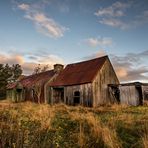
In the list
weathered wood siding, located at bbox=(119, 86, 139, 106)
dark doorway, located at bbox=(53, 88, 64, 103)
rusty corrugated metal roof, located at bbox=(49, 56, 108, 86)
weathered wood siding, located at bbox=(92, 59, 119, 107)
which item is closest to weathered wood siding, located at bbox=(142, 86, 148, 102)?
weathered wood siding, located at bbox=(119, 86, 139, 106)

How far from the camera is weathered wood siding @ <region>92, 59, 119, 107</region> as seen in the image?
78.3 ft

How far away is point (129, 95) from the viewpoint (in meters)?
23.8

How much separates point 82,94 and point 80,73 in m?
3.34

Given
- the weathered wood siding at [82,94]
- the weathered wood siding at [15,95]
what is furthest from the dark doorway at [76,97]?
the weathered wood siding at [15,95]

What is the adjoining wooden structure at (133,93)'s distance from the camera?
23453 mm

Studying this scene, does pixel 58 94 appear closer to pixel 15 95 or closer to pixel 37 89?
pixel 37 89

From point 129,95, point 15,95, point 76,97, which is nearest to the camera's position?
point 129,95

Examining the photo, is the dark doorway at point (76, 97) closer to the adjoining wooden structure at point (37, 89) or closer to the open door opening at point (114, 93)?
the open door opening at point (114, 93)

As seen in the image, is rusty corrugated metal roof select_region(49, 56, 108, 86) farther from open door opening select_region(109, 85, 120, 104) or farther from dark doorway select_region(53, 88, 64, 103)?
open door opening select_region(109, 85, 120, 104)

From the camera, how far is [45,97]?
29.5 metres

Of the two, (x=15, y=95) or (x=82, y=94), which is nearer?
(x=82, y=94)

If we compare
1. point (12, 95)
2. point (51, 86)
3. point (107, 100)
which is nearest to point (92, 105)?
point (107, 100)

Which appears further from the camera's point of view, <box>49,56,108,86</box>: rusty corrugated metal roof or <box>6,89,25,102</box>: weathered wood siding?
<box>6,89,25,102</box>: weathered wood siding

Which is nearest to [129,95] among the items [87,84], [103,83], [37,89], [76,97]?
[103,83]
